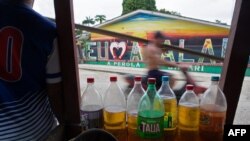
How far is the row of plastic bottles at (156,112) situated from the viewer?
32.7 inches

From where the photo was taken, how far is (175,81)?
136 centimetres

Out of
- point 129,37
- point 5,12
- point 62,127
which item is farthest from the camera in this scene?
point 129,37

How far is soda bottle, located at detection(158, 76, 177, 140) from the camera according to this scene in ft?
2.85

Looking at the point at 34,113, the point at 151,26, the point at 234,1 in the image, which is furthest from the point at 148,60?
the point at 34,113

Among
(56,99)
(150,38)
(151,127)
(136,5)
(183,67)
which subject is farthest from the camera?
(183,67)

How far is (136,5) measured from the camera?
48.7 inches

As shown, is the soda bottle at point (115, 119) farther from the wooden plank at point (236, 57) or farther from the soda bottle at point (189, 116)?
the wooden plank at point (236, 57)

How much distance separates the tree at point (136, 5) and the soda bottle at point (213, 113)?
1.71ft

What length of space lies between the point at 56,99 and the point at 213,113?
1.86 feet

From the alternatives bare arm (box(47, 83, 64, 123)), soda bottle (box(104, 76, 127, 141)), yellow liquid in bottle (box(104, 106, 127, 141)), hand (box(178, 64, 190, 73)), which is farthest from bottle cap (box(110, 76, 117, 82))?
hand (box(178, 64, 190, 73))

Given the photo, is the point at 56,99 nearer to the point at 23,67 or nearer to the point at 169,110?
the point at 23,67

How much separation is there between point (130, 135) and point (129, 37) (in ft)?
1.78

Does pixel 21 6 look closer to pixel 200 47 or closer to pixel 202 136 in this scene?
pixel 202 136

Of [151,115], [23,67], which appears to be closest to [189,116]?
[151,115]
